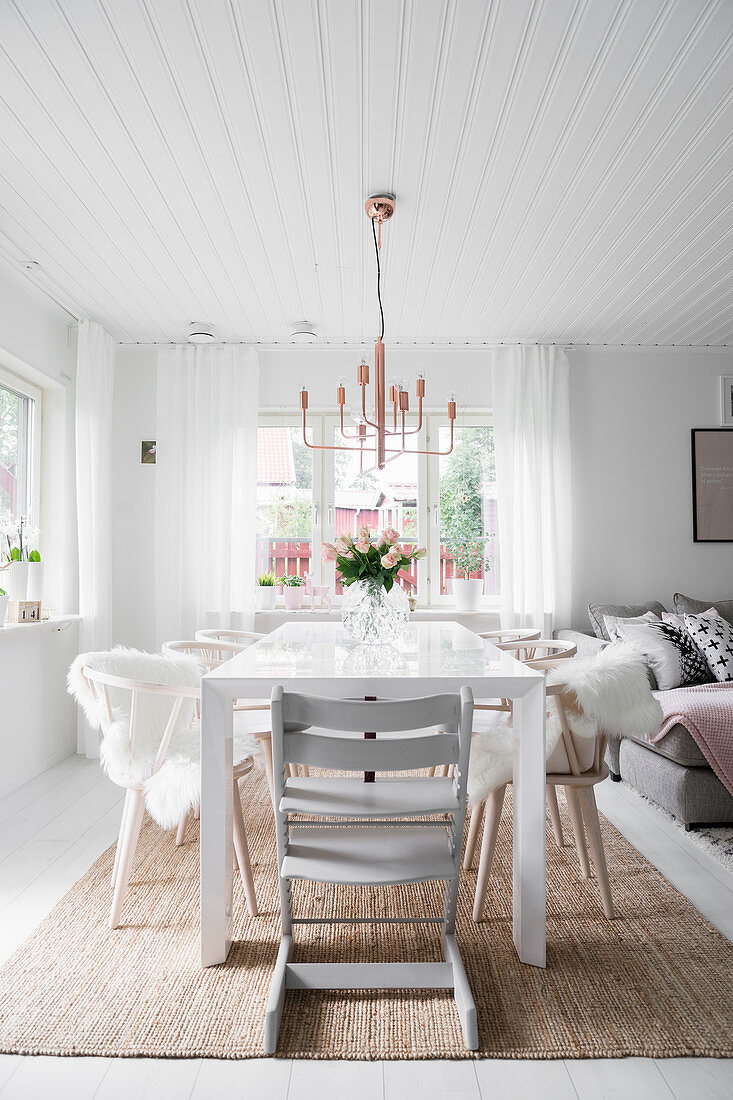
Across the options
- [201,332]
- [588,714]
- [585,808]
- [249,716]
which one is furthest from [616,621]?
[201,332]

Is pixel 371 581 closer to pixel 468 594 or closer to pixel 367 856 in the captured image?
pixel 367 856

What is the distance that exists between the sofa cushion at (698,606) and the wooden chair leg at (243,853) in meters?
3.07

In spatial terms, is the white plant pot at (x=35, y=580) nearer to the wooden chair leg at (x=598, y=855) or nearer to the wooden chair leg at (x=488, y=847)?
the wooden chair leg at (x=488, y=847)

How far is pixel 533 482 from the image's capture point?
4449 mm

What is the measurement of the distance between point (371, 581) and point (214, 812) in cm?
102

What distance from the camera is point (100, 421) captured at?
162 inches

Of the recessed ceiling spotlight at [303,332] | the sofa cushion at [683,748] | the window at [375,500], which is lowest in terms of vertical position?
the sofa cushion at [683,748]

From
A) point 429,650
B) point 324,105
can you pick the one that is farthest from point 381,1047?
point 324,105

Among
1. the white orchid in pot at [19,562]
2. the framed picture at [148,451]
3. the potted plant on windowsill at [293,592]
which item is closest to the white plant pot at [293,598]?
the potted plant on windowsill at [293,592]

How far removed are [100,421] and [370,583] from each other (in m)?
2.32

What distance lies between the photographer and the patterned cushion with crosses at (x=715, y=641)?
3.66m

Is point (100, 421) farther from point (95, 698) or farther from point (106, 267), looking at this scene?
point (95, 698)

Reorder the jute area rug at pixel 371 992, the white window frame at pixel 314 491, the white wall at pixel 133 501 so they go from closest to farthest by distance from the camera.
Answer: the jute area rug at pixel 371 992 → the white wall at pixel 133 501 → the white window frame at pixel 314 491

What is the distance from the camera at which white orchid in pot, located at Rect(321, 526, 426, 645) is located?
257cm
